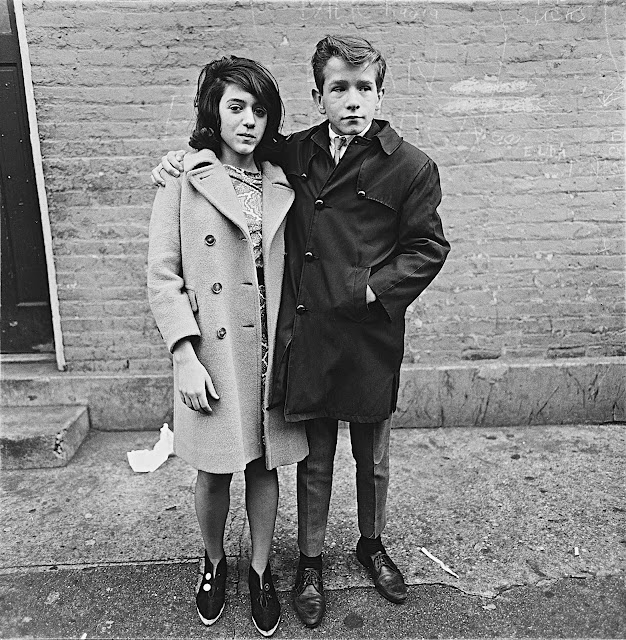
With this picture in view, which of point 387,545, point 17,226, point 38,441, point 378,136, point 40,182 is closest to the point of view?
point 378,136

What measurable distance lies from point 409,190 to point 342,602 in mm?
1550

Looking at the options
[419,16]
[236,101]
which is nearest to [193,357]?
[236,101]

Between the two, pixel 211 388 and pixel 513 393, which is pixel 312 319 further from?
pixel 513 393

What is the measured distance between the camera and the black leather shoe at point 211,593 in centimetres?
235

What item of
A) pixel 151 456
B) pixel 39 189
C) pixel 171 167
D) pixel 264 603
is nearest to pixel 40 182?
pixel 39 189

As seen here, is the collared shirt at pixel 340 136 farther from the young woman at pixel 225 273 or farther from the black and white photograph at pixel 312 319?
the young woman at pixel 225 273

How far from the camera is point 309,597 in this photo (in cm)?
240

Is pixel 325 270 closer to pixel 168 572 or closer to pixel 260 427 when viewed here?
pixel 260 427

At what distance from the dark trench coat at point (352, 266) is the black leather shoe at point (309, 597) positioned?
27.3 inches

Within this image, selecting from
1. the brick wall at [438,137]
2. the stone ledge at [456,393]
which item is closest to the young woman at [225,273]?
the brick wall at [438,137]

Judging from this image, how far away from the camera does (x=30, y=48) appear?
11.3ft

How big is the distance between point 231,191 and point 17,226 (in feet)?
7.57

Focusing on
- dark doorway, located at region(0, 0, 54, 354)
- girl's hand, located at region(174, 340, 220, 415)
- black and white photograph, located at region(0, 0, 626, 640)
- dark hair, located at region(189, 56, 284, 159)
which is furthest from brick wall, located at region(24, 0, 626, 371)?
girl's hand, located at region(174, 340, 220, 415)

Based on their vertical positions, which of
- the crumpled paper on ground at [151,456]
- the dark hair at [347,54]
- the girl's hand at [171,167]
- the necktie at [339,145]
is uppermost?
the dark hair at [347,54]
